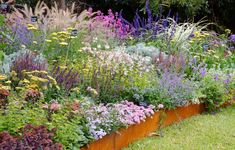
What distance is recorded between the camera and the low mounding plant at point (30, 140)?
337 cm

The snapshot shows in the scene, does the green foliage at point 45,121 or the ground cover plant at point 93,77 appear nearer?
the green foliage at point 45,121

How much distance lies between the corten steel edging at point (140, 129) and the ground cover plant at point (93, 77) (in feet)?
0.35

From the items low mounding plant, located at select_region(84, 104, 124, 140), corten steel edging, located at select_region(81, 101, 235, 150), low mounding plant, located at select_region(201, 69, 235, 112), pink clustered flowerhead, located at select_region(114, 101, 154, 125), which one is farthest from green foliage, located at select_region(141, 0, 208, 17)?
low mounding plant, located at select_region(84, 104, 124, 140)

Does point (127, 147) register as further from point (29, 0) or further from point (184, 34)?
point (29, 0)

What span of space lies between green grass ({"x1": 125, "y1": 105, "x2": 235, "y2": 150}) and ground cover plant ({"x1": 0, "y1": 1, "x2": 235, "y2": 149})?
0.30m

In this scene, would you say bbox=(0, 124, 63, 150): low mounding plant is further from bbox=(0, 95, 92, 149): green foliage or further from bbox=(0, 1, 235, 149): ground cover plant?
bbox=(0, 95, 92, 149): green foliage

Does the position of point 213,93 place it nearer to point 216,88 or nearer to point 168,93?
point 216,88

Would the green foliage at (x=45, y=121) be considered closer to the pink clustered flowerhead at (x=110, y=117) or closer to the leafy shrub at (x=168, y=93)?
the pink clustered flowerhead at (x=110, y=117)

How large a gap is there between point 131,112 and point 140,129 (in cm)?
38

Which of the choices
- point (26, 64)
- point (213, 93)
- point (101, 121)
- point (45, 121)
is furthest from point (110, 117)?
point (213, 93)

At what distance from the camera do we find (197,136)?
5.50 m

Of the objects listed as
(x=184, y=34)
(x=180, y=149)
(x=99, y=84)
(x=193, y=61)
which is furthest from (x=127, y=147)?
(x=184, y=34)

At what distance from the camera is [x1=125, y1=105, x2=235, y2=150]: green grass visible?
5.04 m

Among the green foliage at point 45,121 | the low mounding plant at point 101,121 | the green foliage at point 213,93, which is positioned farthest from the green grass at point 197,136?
the green foliage at point 45,121
